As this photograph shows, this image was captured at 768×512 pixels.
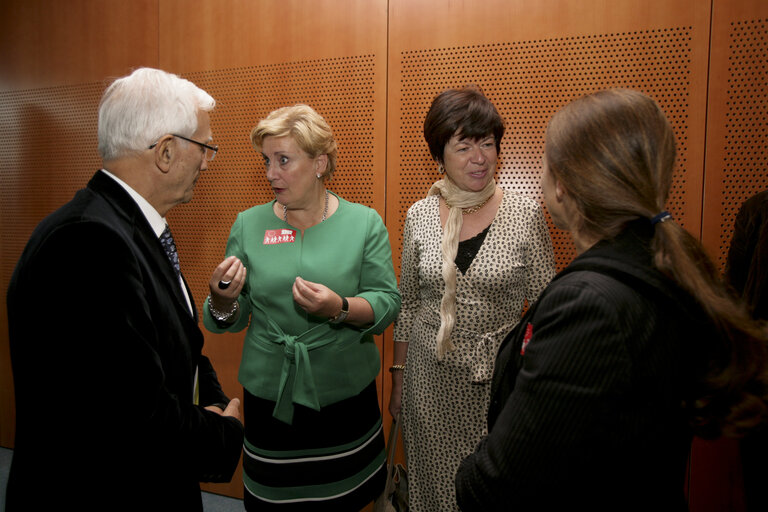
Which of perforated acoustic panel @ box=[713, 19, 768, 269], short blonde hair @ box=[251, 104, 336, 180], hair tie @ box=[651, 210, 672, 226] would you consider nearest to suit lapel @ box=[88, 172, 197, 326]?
short blonde hair @ box=[251, 104, 336, 180]

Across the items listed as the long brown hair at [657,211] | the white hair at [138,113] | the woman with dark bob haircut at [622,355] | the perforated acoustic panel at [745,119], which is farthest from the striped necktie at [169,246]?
the perforated acoustic panel at [745,119]

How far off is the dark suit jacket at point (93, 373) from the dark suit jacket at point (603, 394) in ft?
2.60

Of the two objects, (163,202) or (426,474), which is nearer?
(163,202)

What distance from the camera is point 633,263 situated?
34.8 inches

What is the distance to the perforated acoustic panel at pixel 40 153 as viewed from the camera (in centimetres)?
350

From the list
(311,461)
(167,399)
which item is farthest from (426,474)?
(167,399)

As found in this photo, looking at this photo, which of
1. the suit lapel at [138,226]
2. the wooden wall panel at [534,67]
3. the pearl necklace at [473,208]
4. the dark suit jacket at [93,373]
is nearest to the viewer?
the dark suit jacket at [93,373]

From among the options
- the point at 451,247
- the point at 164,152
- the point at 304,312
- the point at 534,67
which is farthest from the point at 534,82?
the point at 164,152

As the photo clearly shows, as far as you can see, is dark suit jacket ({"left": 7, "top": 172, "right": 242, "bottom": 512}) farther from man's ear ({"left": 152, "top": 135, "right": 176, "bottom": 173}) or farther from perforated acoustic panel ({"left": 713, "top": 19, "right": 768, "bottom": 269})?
perforated acoustic panel ({"left": 713, "top": 19, "right": 768, "bottom": 269})

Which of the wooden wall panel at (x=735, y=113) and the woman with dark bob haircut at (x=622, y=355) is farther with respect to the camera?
the wooden wall panel at (x=735, y=113)

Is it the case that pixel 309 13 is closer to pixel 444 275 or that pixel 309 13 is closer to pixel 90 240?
pixel 444 275

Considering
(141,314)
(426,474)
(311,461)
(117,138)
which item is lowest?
(426,474)

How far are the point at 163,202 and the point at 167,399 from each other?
1.99ft

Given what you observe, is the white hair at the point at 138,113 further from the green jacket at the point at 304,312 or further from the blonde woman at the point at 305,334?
the green jacket at the point at 304,312
